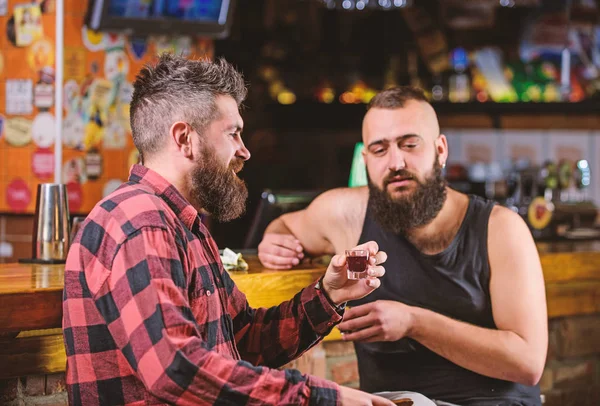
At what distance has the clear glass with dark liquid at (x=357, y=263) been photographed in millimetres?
1946

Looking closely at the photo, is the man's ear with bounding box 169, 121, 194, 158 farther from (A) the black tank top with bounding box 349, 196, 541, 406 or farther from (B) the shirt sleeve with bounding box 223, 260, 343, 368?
(A) the black tank top with bounding box 349, 196, 541, 406

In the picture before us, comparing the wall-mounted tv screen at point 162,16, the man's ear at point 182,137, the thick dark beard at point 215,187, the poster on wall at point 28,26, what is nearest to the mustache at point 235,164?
the thick dark beard at point 215,187

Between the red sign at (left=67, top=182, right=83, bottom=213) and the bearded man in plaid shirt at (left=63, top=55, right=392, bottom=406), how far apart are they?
3100 mm

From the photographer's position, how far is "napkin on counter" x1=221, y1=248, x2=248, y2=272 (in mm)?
2441

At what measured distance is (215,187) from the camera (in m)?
1.79

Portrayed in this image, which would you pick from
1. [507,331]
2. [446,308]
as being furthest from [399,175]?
[507,331]

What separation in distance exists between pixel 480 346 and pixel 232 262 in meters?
0.80

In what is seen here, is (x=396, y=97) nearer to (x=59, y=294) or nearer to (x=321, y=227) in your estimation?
(x=321, y=227)

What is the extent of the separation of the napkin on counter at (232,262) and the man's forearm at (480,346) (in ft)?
1.84

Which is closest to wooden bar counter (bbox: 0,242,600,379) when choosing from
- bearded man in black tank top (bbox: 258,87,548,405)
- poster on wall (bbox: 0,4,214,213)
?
bearded man in black tank top (bbox: 258,87,548,405)

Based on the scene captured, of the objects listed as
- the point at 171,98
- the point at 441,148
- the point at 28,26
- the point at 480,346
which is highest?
the point at 28,26

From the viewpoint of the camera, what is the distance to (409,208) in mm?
2566

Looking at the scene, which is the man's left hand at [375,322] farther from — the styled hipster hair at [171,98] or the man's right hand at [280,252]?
the styled hipster hair at [171,98]

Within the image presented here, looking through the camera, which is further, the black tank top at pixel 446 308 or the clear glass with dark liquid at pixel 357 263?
the black tank top at pixel 446 308
